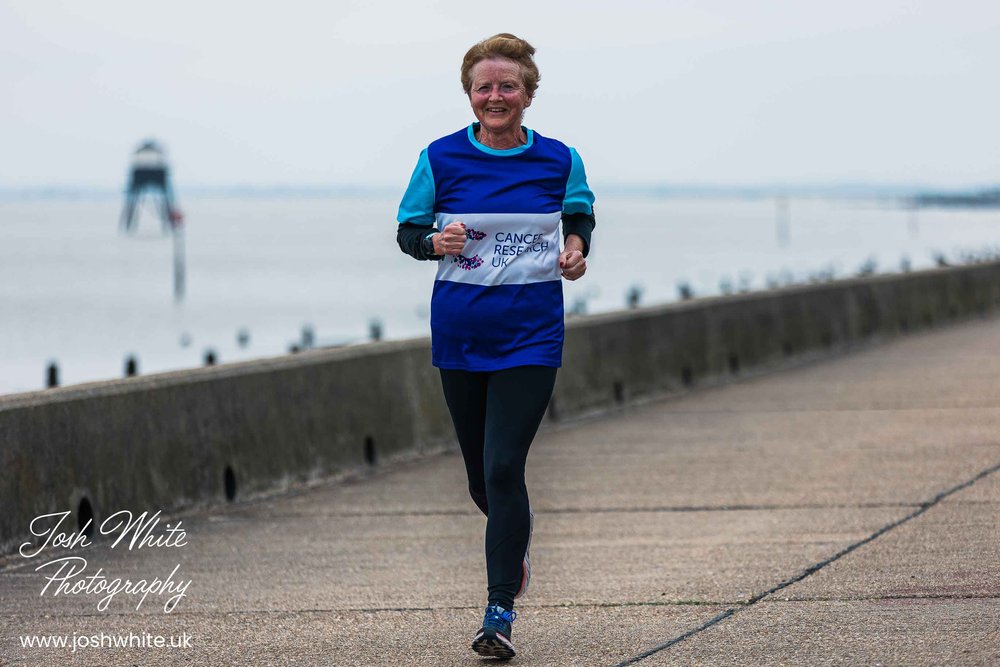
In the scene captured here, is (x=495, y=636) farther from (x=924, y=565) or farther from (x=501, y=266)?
(x=924, y=565)

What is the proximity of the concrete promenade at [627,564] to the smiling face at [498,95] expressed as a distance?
1676mm

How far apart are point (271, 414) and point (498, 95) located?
4.67 m

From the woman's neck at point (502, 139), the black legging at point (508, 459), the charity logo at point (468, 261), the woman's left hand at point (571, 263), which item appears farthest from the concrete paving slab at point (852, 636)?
the woman's neck at point (502, 139)

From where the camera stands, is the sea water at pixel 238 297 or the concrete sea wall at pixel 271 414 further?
the sea water at pixel 238 297

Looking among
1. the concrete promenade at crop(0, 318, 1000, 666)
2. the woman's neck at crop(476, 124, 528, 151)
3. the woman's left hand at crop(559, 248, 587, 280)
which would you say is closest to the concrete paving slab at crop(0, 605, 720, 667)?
the concrete promenade at crop(0, 318, 1000, 666)

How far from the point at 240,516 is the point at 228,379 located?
33.5 inches

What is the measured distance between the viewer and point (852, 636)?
6.05 m

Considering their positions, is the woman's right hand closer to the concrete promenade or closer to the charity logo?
the charity logo

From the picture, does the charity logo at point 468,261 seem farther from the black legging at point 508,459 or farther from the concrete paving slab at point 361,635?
the concrete paving slab at point 361,635

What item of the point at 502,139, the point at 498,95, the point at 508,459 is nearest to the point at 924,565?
the point at 508,459

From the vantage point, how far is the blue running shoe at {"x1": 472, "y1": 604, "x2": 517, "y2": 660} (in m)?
5.75

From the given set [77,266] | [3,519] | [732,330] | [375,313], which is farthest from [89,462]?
[77,266]

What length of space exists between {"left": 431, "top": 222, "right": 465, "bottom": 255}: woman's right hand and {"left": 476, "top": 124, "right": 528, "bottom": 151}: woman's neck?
0.33 meters

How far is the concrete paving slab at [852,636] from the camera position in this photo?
5.73 meters
